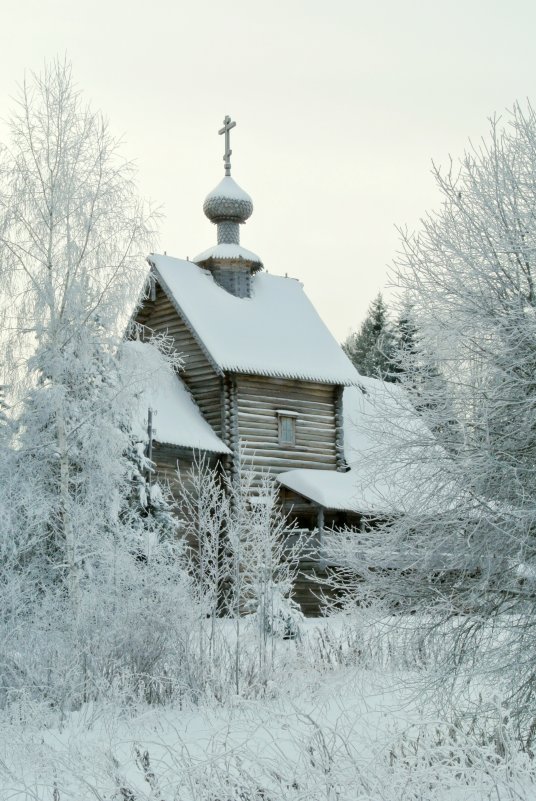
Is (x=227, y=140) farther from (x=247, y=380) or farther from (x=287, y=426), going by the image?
(x=287, y=426)

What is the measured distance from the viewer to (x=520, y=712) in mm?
8594

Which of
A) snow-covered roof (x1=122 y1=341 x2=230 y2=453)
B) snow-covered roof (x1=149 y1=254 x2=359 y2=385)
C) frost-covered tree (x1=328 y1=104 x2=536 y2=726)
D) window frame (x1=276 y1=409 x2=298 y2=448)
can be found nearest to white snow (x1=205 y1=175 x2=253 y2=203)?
snow-covered roof (x1=149 y1=254 x2=359 y2=385)

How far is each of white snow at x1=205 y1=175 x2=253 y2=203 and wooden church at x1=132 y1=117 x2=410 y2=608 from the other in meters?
0.03

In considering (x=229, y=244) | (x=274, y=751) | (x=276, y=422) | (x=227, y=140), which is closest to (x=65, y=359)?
(x=274, y=751)

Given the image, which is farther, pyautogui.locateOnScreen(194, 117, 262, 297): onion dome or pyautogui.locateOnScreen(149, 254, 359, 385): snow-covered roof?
pyautogui.locateOnScreen(194, 117, 262, 297): onion dome

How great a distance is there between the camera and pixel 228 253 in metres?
26.0

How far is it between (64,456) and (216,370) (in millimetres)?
9638

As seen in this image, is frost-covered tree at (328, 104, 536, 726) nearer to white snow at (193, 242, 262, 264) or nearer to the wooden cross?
white snow at (193, 242, 262, 264)

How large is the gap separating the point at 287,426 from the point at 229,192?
23.6 feet

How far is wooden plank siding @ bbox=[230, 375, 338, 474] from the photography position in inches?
925

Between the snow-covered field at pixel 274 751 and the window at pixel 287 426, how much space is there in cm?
1188

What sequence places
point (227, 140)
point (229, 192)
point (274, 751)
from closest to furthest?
point (274, 751) → point (229, 192) → point (227, 140)

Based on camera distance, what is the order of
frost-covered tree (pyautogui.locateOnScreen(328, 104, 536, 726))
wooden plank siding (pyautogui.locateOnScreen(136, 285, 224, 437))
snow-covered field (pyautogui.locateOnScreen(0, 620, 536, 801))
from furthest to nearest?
wooden plank siding (pyautogui.locateOnScreen(136, 285, 224, 437)) < frost-covered tree (pyautogui.locateOnScreen(328, 104, 536, 726)) < snow-covered field (pyautogui.locateOnScreen(0, 620, 536, 801))

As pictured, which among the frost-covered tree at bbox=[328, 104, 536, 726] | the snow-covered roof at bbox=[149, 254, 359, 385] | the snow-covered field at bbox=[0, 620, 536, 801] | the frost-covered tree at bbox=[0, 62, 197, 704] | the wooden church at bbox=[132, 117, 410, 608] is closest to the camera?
the snow-covered field at bbox=[0, 620, 536, 801]
